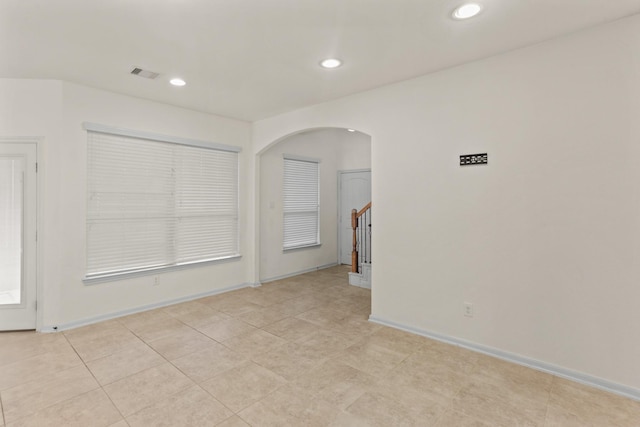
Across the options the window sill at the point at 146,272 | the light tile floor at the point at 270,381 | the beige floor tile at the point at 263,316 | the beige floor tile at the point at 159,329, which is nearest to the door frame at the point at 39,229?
the light tile floor at the point at 270,381

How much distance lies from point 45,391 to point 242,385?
4.79ft

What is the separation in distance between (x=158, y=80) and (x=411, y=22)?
2683 mm

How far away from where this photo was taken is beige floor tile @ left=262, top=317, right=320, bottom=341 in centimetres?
338

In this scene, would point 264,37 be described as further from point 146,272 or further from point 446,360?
point 146,272

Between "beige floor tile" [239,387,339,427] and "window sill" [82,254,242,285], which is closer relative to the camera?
"beige floor tile" [239,387,339,427]

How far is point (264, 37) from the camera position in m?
2.58

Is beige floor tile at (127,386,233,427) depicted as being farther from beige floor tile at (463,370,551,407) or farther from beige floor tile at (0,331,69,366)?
beige floor tile at (463,370,551,407)

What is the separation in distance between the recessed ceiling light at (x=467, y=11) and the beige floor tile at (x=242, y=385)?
3.02m

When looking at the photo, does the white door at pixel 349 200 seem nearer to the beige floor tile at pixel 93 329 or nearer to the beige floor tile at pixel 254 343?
the beige floor tile at pixel 254 343

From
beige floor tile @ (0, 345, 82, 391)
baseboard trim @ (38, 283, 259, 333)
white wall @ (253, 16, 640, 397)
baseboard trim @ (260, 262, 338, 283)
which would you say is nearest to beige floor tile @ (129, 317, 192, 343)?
baseboard trim @ (38, 283, 259, 333)

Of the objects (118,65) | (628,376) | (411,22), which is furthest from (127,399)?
(628,376)

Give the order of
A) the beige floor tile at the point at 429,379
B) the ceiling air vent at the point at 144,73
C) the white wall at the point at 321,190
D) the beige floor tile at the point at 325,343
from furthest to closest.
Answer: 1. the white wall at the point at 321,190
2. the ceiling air vent at the point at 144,73
3. the beige floor tile at the point at 325,343
4. the beige floor tile at the point at 429,379

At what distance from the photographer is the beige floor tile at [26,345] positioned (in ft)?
9.57

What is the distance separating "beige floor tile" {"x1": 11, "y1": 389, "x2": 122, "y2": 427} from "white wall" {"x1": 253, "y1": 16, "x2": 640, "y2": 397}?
265 centimetres
